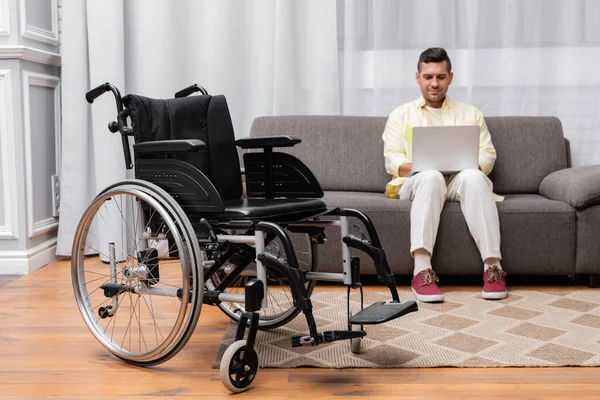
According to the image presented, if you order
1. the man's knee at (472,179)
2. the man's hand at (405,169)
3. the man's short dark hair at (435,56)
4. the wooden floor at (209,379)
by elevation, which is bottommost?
the wooden floor at (209,379)

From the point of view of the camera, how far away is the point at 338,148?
11.0 ft

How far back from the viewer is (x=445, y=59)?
313 centimetres

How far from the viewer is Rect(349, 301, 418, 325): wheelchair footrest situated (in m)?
1.87

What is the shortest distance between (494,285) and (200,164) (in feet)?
3.91

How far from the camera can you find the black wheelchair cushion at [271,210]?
195 centimetres

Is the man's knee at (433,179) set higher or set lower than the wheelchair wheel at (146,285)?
higher

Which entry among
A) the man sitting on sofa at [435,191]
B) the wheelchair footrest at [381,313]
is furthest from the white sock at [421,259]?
the wheelchair footrest at [381,313]

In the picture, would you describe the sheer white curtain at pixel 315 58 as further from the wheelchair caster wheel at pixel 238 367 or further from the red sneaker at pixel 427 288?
the wheelchair caster wheel at pixel 238 367

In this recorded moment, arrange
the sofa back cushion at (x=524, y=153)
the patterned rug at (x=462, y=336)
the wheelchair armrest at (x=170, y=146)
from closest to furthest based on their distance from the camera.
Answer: the wheelchair armrest at (x=170, y=146), the patterned rug at (x=462, y=336), the sofa back cushion at (x=524, y=153)

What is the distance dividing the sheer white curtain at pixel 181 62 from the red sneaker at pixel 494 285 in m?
1.20

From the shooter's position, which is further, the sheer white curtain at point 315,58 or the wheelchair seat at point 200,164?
the sheer white curtain at point 315,58

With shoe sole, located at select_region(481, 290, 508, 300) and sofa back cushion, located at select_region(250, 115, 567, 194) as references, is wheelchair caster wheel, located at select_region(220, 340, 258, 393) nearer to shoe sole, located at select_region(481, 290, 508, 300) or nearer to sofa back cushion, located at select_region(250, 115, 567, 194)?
shoe sole, located at select_region(481, 290, 508, 300)

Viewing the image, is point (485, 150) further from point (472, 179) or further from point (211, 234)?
point (211, 234)

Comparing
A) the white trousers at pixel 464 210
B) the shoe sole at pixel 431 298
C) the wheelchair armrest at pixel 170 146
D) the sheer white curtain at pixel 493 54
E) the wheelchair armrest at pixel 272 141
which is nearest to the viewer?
the wheelchair armrest at pixel 170 146
